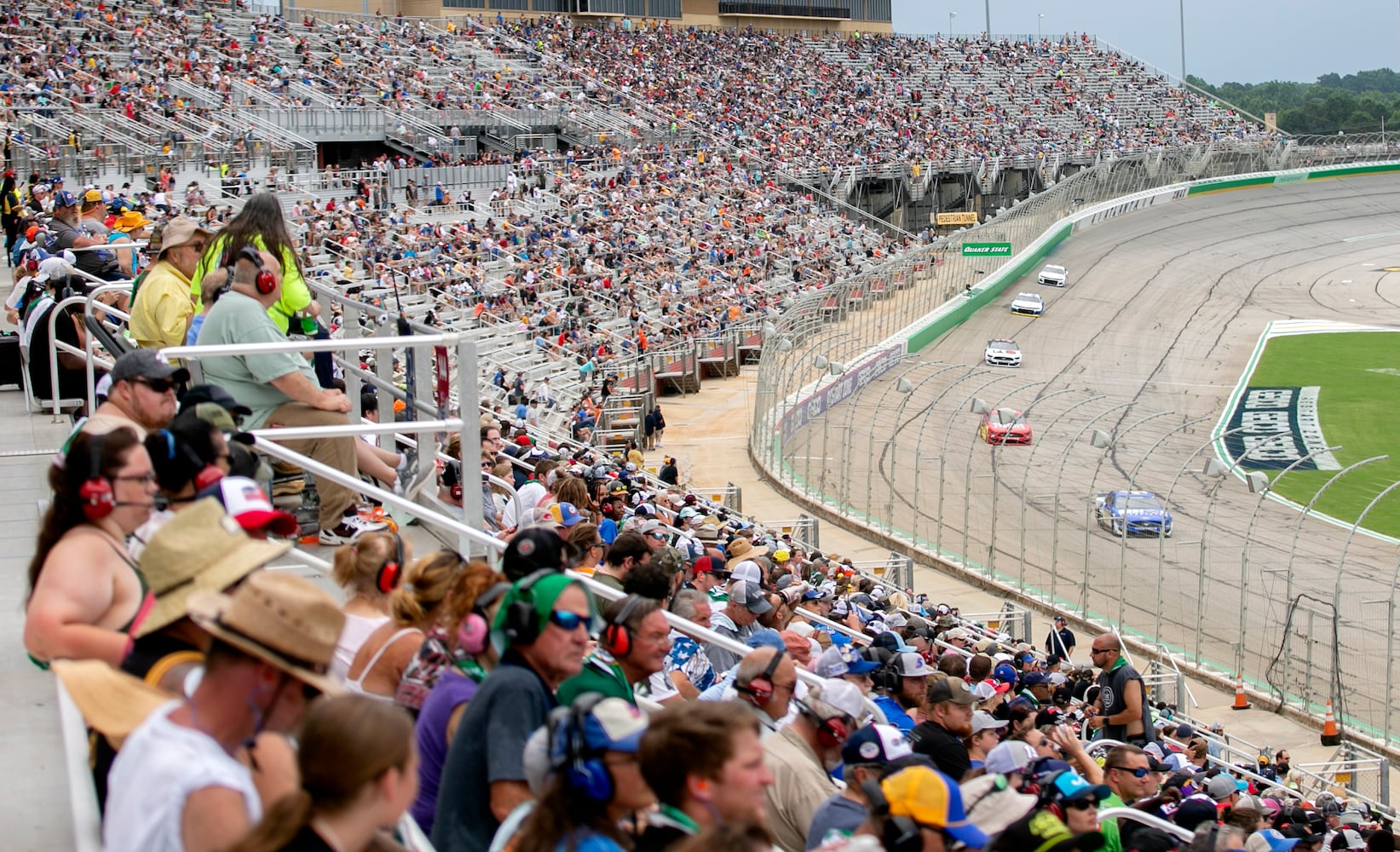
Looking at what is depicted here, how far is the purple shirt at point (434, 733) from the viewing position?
3.86 m

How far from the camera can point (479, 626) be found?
3939 millimetres

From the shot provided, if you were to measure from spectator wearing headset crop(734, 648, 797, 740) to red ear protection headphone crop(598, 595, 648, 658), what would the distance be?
0.50 meters

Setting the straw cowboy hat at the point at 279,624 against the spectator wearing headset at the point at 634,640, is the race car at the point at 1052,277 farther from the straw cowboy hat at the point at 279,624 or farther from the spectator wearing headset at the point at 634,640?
the straw cowboy hat at the point at 279,624

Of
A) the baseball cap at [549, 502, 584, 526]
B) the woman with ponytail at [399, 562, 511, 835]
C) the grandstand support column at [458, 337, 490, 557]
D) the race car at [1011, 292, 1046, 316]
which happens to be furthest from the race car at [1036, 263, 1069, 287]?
the woman with ponytail at [399, 562, 511, 835]

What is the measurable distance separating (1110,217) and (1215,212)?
25.7 ft

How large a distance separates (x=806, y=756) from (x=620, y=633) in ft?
2.30

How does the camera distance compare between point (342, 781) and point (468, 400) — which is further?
point (468, 400)

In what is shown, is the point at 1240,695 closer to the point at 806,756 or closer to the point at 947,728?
the point at 947,728

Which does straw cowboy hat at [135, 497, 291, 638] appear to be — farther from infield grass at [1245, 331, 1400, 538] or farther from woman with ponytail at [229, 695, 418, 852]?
infield grass at [1245, 331, 1400, 538]

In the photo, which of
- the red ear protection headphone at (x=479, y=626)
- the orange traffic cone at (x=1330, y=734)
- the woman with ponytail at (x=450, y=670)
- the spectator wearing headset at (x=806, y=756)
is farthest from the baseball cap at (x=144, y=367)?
the orange traffic cone at (x=1330, y=734)

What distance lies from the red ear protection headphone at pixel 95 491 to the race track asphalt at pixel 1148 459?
13.5 metres

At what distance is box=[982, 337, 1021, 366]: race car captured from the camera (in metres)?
39.4

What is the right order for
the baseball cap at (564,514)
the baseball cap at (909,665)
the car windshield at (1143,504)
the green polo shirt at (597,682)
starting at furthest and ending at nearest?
the car windshield at (1143,504)
the baseball cap at (564,514)
the baseball cap at (909,665)
the green polo shirt at (597,682)

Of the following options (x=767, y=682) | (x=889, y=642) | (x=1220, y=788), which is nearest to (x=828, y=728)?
(x=767, y=682)
